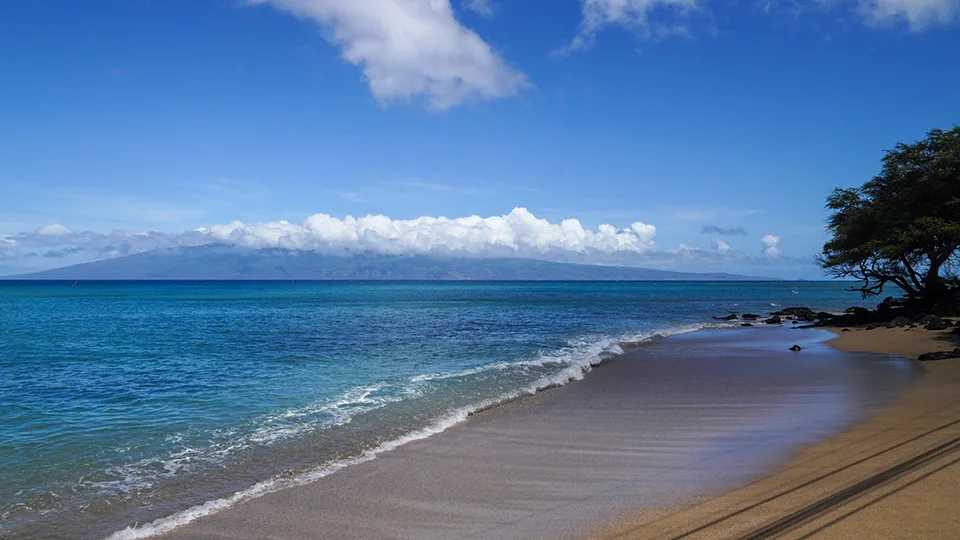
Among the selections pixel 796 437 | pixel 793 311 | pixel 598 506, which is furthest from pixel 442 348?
pixel 793 311

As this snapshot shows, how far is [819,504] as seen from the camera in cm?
706

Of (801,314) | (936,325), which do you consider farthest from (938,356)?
(801,314)

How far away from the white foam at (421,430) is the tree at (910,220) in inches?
836

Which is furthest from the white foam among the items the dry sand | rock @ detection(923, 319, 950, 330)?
rock @ detection(923, 319, 950, 330)

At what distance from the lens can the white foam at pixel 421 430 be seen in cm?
772

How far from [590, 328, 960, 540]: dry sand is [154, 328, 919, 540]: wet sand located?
1.12ft

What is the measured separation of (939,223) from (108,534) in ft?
134

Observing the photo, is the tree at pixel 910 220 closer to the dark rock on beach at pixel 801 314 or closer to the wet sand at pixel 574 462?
the dark rock on beach at pixel 801 314

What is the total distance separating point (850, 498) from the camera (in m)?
7.18

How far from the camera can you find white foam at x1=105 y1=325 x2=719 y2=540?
7.72 m

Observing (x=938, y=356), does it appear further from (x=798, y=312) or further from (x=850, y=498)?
(x=798, y=312)

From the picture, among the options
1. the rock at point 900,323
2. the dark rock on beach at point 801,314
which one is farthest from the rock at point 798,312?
the rock at point 900,323

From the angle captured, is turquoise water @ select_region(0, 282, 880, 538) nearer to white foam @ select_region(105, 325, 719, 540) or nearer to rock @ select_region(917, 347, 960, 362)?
white foam @ select_region(105, 325, 719, 540)

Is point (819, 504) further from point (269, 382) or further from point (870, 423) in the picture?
point (269, 382)
